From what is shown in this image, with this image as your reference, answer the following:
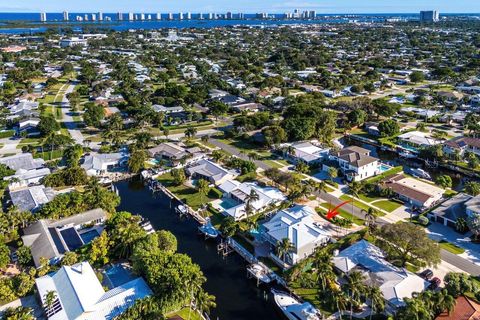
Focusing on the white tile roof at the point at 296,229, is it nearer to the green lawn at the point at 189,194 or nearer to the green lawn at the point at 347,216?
the green lawn at the point at 347,216

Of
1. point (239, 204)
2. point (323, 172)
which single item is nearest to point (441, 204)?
point (323, 172)

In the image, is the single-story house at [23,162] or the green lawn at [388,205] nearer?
the green lawn at [388,205]

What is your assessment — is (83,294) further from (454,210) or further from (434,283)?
(454,210)

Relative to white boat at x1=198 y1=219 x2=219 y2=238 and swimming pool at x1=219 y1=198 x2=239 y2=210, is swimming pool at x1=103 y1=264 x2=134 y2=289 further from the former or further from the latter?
swimming pool at x1=219 y1=198 x2=239 y2=210

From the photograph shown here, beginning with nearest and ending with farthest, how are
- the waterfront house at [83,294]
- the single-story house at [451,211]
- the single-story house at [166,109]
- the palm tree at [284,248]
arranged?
the waterfront house at [83,294], the palm tree at [284,248], the single-story house at [451,211], the single-story house at [166,109]

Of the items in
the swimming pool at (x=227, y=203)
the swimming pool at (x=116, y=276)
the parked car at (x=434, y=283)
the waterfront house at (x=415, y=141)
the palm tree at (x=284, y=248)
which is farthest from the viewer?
the waterfront house at (x=415, y=141)

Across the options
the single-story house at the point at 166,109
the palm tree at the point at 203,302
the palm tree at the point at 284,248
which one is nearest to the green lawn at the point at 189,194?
the palm tree at the point at 284,248
